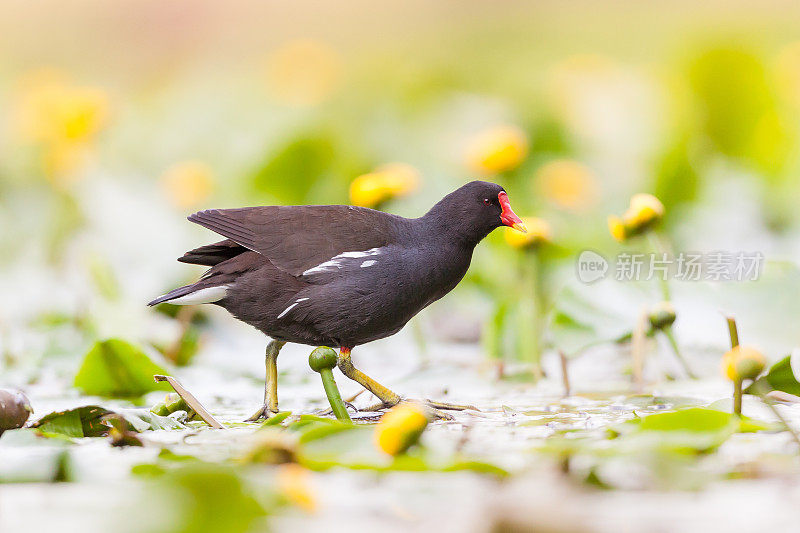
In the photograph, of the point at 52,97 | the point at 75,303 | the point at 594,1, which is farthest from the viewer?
the point at 594,1

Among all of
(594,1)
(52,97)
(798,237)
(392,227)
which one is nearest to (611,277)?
(392,227)

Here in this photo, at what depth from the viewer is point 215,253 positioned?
2.99m

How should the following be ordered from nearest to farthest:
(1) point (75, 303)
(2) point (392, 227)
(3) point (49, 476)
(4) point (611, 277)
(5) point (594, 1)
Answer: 1. (3) point (49, 476)
2. (2) point (392, 227)
3. (4) point (611, 277)
4. (1) point (75, 303)
5. (5) point (594, 1)

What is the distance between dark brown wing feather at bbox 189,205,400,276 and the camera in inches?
110

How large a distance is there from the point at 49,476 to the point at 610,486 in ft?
3.02

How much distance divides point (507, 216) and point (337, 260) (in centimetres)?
52

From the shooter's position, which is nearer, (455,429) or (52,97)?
(455,429)

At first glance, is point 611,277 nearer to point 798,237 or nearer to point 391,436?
point 798,237

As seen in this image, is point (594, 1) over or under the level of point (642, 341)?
over

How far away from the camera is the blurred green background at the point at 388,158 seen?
417 centimetres

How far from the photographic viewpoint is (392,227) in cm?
288

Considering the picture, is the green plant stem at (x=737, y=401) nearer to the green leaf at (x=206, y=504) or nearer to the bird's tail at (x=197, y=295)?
the green leaf at (x=206, y=504)

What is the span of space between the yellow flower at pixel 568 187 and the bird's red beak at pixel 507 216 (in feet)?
5.72

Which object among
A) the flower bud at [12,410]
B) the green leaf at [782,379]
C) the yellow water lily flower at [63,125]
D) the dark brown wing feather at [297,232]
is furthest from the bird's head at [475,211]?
the yellow water lily flower at [63,125]
